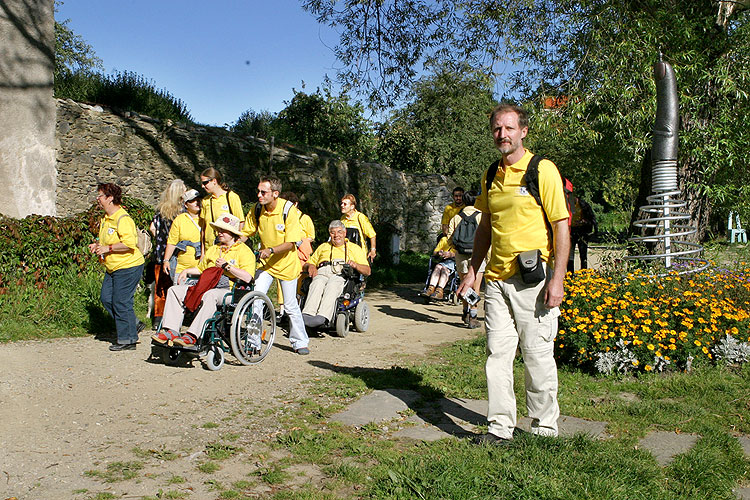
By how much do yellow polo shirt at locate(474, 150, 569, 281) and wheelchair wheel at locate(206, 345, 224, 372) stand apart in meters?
3.30

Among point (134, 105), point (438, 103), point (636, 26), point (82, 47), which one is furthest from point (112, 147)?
point (82, 47)

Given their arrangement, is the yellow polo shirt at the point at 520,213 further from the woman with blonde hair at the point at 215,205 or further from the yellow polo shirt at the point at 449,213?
the yellow polo shirt at the point at 449,213

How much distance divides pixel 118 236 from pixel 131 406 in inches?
103

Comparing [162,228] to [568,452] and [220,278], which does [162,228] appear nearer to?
[220,278]

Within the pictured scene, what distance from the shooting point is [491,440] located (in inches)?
159

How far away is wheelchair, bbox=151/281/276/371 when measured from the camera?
6.34m

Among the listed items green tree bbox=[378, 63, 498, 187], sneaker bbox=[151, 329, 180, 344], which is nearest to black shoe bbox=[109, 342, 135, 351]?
sneaker bbox=[151, 329, 180, 344]

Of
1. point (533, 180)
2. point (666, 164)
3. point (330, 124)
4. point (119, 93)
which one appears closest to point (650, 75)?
point (666, 164)

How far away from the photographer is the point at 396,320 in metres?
10.1

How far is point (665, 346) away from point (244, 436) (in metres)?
3.68

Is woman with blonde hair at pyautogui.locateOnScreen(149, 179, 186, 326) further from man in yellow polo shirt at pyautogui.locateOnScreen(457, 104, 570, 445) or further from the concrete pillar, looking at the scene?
man in yellow polo shirt at pyautogui.locateOnScreen(457, 104, 570, 445)

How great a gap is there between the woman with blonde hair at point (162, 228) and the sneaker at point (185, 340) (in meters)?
2.11

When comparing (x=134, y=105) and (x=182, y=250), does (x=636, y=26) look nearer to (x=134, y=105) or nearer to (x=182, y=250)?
(x=182, y=250)

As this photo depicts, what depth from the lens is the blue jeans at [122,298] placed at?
730cm
